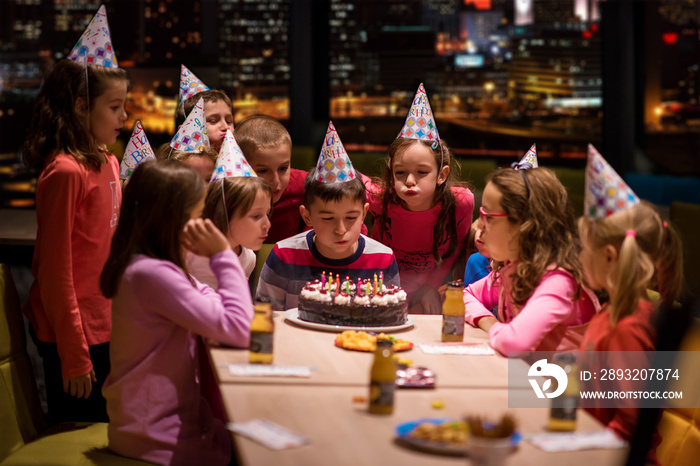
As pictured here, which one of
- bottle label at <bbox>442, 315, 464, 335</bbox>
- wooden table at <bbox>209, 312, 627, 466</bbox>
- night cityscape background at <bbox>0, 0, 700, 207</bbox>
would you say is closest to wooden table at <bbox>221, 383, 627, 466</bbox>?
wooden table at <bbox>209, 312, 627, 466</bbox>

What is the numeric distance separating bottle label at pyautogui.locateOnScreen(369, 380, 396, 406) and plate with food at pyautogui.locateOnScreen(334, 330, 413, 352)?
1.61 ft

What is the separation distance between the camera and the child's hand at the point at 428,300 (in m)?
3.36

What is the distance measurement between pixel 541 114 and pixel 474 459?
650cm

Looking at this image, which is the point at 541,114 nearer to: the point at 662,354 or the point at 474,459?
the point at 662,354

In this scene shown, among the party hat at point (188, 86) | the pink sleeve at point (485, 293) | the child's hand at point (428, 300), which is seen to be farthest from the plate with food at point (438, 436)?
the party hat at point (188, 86)

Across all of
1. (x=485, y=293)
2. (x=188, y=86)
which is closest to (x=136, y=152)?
(x=188, y=86)

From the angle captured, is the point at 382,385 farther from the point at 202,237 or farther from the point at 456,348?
the point at 202,237

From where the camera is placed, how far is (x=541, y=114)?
7.52 meters

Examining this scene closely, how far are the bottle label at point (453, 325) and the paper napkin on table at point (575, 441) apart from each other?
772 millimetres

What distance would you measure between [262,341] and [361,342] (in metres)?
0.33

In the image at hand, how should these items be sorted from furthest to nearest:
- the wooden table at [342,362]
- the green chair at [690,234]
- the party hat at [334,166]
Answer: the green chair at [690,234] < the party hat at [334,166] < the wooden table at [342,362]

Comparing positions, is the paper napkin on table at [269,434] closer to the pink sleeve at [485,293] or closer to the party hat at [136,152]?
the pink sleeve at [485,293]

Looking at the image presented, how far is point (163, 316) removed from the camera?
214cm

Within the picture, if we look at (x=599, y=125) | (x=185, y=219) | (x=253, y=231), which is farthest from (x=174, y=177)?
(x=599, y=125)
